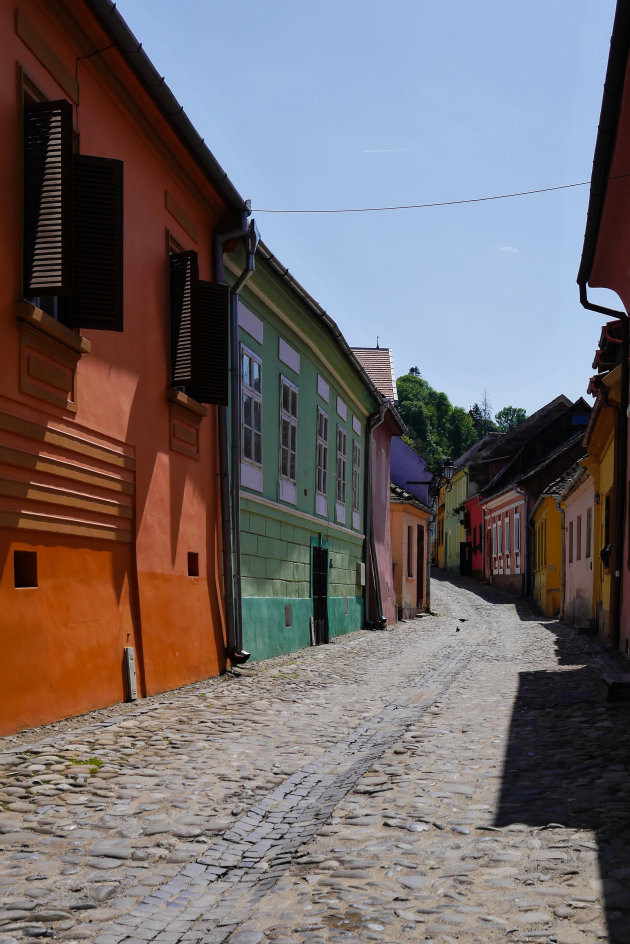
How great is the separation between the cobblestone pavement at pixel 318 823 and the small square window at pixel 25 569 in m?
1.00

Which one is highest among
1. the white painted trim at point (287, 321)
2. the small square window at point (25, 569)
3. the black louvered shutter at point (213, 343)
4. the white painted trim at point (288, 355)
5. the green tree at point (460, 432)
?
the green tree at point (460, 432)

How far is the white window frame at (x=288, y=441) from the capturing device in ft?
49.4

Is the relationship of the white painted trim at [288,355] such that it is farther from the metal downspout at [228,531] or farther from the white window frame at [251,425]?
the metal downspout at [228,531]

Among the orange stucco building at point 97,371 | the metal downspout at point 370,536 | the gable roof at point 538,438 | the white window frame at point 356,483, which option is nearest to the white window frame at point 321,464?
the white window frame at point 356,483

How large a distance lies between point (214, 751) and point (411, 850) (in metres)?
2.57

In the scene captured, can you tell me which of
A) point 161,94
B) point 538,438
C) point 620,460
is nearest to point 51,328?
point 161,94

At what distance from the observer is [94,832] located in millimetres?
4570

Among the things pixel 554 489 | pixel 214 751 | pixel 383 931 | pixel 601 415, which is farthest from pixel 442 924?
pixel 554 489

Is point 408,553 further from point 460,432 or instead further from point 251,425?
point 460,432

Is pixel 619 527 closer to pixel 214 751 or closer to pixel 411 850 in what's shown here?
pixel 214 751

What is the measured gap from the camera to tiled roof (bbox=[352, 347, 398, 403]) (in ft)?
89.2

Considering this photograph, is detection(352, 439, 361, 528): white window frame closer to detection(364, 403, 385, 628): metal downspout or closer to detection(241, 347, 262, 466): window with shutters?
detection(364, 403, 385, 628): metal downspout

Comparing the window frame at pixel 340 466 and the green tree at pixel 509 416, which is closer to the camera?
the window frame at pixel 340 466

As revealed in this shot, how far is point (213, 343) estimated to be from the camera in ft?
35.8
